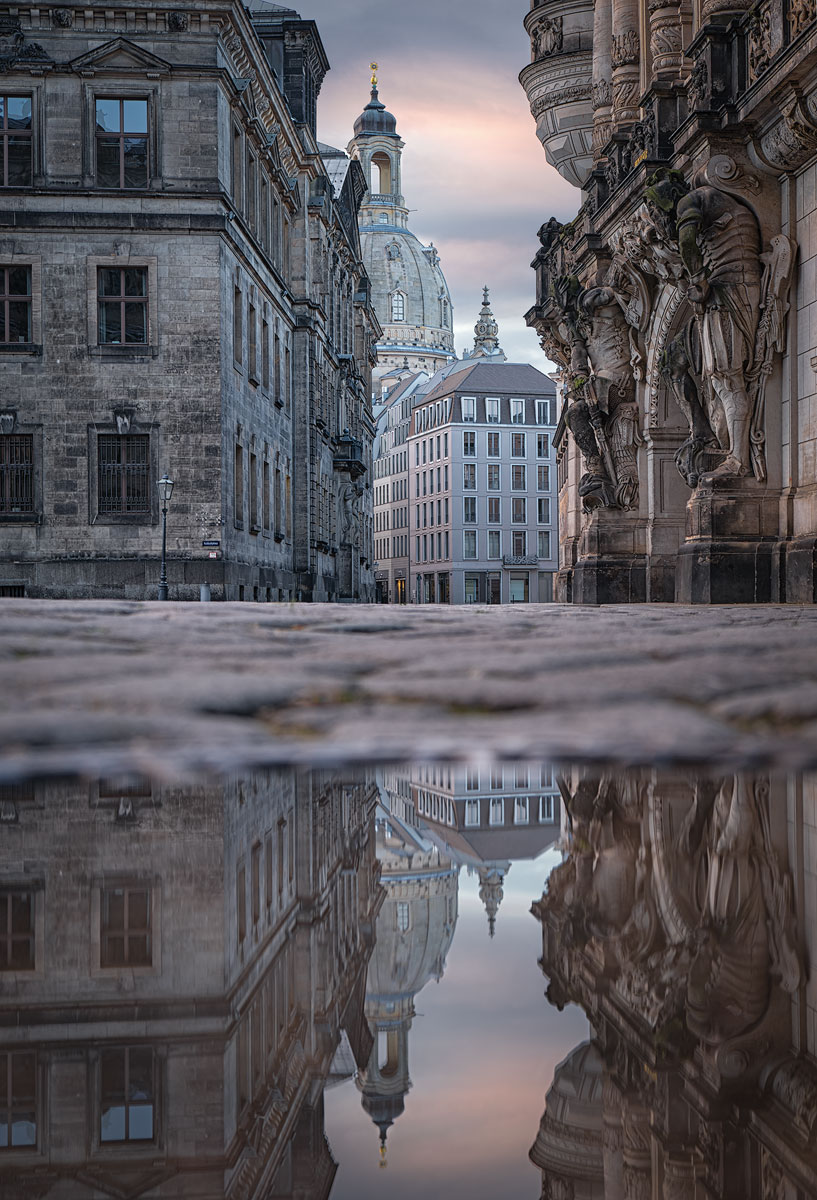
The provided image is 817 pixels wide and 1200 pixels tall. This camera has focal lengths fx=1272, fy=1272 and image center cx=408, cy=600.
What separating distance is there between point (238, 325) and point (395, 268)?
5958 inches

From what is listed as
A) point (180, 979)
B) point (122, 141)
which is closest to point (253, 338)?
point (122, 141)

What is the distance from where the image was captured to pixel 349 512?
59219 millimetres

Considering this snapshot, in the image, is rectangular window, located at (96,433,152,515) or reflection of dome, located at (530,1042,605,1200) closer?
reflection of dome, located at (530,1042,605,1200)

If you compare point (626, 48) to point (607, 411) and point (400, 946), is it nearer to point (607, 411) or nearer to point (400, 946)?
point (607, 411)

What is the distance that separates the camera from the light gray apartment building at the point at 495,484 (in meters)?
103

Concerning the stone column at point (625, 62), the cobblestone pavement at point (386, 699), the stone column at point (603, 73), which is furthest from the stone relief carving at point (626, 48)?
the cobblestone pavement at point (386, 699)

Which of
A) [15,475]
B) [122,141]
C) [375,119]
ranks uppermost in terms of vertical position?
[375,119]

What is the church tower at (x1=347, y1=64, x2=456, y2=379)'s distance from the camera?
577ft

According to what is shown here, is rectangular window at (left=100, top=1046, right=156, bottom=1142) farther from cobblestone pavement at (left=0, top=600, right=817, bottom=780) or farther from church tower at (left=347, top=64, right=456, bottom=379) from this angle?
church tower at (left=347, top=64, right=456, bottom=379)

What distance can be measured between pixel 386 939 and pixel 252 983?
0.79 feet

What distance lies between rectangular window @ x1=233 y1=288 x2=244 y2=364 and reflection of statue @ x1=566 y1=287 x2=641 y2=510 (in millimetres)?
13096

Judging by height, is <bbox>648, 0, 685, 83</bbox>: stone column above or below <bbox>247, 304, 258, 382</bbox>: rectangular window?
above

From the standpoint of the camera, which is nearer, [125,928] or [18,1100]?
[18,1100]

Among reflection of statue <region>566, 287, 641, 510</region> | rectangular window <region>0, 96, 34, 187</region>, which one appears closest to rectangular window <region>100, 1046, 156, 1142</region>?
reflection of statue <region>566, 287, 641, 510</region>
